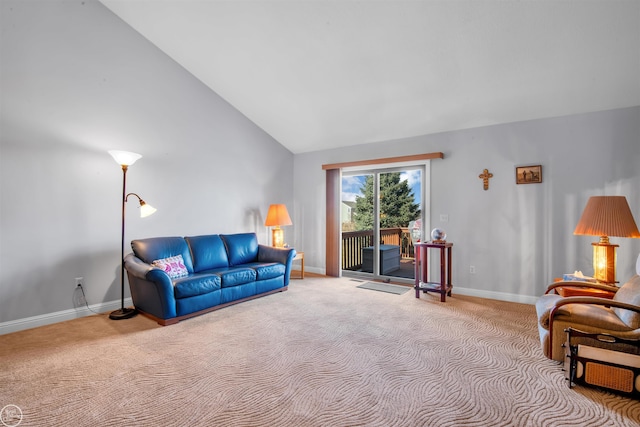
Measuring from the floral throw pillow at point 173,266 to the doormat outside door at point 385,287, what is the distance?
2.56 meters

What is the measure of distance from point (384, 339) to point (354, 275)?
104 inches

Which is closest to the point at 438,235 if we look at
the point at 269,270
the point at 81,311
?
the point at 269,270

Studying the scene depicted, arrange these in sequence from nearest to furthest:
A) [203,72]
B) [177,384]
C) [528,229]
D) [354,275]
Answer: [177,384]
[528,229]
[203,72]
[354,275]

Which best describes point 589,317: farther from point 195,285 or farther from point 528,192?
point 195,285

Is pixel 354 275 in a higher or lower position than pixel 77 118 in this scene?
lower

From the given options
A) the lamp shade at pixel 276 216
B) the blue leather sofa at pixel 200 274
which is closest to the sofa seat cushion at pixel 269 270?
the blue leather sofa at pixel 200 274

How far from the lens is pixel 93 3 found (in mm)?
3395

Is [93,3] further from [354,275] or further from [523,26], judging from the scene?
[354,275]

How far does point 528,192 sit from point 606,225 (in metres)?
1.24

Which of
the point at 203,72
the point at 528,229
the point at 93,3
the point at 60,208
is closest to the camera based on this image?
the point at 60,208

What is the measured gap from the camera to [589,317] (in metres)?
2.09

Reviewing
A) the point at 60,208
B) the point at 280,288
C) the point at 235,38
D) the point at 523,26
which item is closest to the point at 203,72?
the point at 235,38

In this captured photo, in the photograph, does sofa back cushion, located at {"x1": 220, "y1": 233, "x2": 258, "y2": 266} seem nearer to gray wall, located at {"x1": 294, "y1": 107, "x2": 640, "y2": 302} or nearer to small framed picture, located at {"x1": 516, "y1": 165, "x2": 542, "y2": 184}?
gray wall, located at {"x1": 294, "y1": 107, "x2": 640, "y2": 302}

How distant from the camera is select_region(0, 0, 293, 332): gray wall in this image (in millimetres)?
2928
